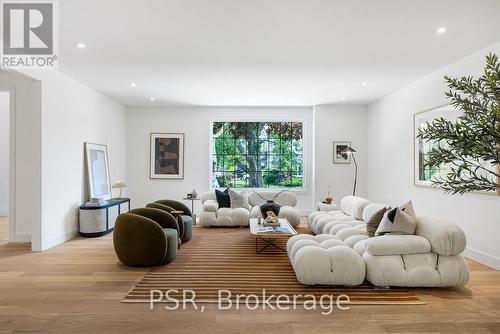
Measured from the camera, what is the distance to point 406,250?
3.33m

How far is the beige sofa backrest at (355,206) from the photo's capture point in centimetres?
506

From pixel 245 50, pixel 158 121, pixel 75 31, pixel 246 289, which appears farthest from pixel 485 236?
pixel 158 121

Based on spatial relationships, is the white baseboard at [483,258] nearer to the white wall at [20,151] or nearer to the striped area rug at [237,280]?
the striped area rug at [237,280]

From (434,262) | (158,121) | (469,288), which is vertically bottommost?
(469,288)

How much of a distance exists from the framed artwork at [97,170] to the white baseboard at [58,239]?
788 mm

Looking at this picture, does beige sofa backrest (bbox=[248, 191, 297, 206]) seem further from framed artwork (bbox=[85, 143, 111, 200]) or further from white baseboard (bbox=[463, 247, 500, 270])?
white baseboard (bbox=[463, 247, 500, 270])

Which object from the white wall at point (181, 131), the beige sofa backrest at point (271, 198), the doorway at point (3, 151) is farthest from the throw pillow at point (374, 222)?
the doorway at point (3, 151)

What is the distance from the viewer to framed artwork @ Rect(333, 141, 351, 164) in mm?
7840

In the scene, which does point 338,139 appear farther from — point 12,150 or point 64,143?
point 12,150

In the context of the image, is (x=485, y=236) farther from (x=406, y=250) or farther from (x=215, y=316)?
(x=215, y=316)

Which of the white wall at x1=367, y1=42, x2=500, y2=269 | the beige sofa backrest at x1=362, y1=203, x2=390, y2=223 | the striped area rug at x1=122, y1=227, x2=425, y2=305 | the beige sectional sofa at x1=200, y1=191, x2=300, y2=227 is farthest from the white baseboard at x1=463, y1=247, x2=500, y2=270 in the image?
the beige sectional sofa at x1=200, y1=191, x2=300, y2=227

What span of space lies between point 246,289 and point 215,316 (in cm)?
60

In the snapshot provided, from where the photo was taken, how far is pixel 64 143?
5383 mm

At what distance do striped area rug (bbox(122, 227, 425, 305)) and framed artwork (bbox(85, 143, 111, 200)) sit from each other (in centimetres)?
251
